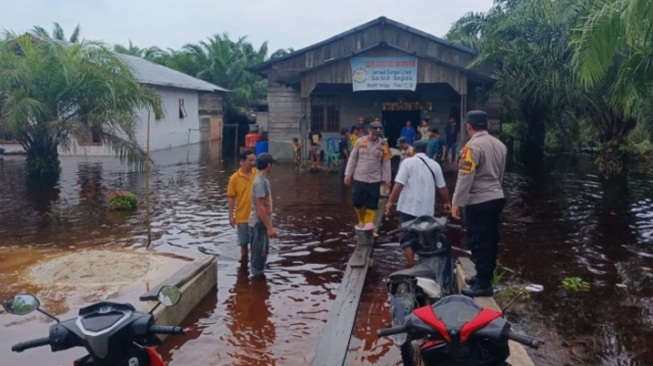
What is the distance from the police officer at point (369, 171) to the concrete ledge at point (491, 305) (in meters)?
1.81

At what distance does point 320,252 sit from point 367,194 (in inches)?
44.0

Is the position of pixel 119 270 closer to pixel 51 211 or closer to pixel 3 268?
pixel 3 268

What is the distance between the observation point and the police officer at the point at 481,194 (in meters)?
5.77

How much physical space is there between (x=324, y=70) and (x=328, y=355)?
15.0 metres

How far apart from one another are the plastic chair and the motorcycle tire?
49.9 ft

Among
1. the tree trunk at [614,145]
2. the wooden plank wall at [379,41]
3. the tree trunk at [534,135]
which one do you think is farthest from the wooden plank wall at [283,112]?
the tree trunk at [614,145]

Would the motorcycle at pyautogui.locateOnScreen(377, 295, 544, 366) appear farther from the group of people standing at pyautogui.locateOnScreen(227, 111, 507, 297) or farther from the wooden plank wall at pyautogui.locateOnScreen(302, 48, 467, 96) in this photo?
the wooden plank wall at pyautogui.locateOnScreen(302, 48, 467, 96)

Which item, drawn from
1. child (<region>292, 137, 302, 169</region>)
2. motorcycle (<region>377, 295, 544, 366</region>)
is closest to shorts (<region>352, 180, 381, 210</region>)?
motorcycle (<region>377, 295, 544, 366</region>)

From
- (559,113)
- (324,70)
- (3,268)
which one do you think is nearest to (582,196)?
(324,70)

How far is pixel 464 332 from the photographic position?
3006 mm

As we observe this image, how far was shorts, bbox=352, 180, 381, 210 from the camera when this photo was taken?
863 cm

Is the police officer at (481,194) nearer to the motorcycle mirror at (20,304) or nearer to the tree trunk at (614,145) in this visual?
the motorcycle mirror at (20,304)

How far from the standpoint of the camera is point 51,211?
1250 centimetres

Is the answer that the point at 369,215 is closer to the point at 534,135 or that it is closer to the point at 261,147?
the point at 261,147
